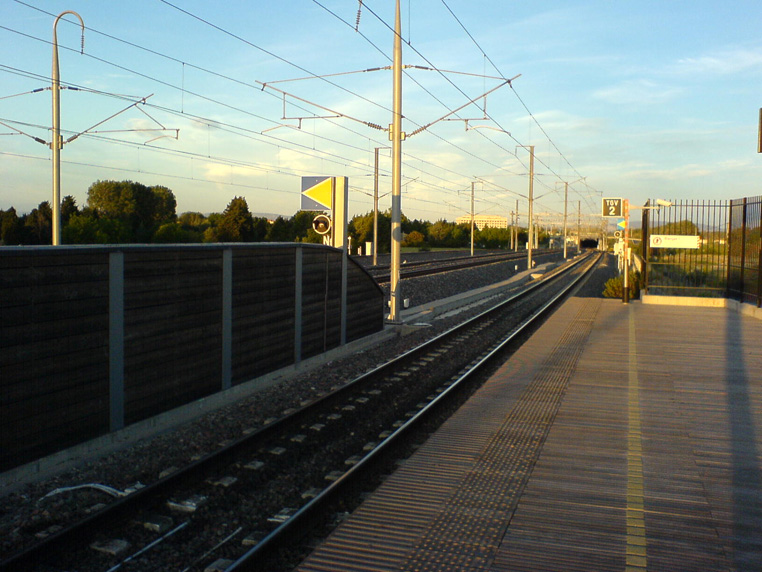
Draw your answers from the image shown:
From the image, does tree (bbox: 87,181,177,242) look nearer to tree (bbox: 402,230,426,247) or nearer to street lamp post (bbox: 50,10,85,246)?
tree (bbox: 402,230,426,247)

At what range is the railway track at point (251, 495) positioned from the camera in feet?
15.7

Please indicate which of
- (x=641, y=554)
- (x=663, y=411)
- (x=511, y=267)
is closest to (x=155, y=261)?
(x=641, y=554)

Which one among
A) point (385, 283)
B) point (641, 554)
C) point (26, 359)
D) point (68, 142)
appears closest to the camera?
point (641, 554)

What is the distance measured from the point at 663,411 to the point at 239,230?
59.8 m

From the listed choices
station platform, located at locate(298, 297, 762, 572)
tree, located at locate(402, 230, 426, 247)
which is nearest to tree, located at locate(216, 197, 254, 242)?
tree, located at locate(402, 230, 426, 247)

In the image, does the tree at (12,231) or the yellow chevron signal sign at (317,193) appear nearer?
the yellow chevron signal sign at (317,193)

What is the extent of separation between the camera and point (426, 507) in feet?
18.1

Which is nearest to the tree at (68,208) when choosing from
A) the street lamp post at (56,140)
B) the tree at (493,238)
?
the street lamp post at (56,140)

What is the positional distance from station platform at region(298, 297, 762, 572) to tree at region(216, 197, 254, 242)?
56702 millimetres

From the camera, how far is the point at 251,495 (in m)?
6.01

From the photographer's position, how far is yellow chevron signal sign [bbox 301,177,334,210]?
603 inches

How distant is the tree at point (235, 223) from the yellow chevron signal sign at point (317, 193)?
50452mm

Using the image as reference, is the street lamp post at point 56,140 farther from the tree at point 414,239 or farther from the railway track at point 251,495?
the tree at point 414,239

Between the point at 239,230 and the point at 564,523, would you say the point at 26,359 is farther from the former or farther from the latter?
the point at 239,230
